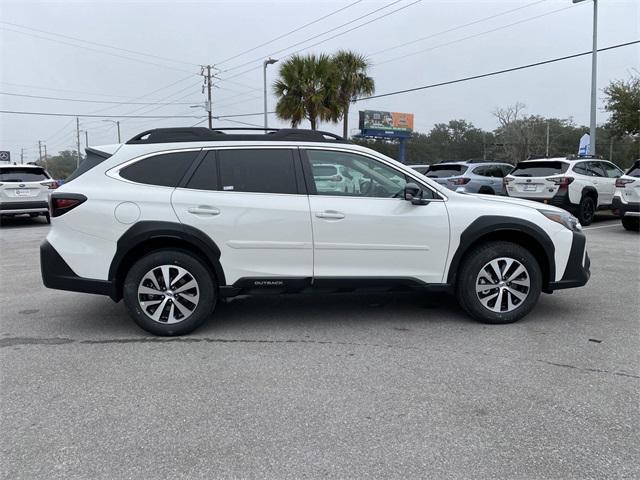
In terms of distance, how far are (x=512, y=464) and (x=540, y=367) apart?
1.39 m

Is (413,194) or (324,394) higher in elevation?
(413,194)

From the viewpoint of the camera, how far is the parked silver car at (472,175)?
14812 millimetres

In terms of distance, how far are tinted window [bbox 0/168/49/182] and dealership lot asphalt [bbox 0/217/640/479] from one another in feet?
32.1

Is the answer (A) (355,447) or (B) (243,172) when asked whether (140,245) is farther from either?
(A) (355,447)

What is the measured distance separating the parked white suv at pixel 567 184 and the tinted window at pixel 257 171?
30.2 ft

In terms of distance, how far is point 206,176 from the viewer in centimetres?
470

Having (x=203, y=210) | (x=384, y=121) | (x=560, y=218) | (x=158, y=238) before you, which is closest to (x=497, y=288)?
(x=560, y=218)

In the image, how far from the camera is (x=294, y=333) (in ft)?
15.5

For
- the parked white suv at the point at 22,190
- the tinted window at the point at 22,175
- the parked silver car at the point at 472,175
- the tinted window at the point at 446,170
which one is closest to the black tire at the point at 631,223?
the parked silver car at the point at 472,175

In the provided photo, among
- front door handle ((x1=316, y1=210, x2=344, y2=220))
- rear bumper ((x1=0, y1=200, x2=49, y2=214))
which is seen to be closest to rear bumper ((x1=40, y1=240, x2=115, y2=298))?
front door handle ((x1=316, y1=210, x2=344, y2=220))

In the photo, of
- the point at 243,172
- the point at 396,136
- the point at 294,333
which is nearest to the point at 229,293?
the point at 294,333

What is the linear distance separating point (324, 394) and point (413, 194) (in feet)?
6.66

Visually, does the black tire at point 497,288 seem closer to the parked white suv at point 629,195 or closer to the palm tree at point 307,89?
the parked white suv at point 629,195

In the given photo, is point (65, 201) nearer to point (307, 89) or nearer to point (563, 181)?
point (563, 181)
